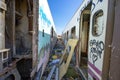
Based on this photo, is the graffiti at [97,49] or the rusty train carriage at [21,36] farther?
the rusty train carriage at [21,36]

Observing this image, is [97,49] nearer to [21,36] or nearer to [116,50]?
[116,50]

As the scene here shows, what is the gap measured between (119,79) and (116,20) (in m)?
0.56

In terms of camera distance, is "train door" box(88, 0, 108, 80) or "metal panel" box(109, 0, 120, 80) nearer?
"metal panel" box(109, 0, 120, 80)

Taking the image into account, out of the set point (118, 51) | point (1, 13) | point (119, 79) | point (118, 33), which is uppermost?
point (1, 13)

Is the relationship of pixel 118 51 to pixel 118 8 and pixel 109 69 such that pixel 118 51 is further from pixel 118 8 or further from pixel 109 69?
pixel 118 8

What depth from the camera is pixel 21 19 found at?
3.10 meters

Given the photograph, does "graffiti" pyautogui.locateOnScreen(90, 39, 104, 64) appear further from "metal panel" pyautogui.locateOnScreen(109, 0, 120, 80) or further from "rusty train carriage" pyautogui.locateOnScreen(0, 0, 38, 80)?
"rusty train carriage" pyautogui.locateOnScreen(0, 0, 38, 80)

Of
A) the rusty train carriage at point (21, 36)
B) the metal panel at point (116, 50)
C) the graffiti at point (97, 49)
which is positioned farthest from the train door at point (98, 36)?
the rusty train carriage at point (21, 36)

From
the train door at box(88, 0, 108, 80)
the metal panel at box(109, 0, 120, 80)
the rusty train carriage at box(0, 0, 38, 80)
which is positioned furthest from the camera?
the rusty train carriage at box(0, 0, 38, 80)

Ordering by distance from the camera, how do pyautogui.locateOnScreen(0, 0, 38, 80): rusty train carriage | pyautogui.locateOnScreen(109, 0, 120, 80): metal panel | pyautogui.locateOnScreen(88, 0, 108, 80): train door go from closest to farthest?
1. pyautogui.locateOnScreen(109, 0, 120, 80): metal panel
2. pyautogui.locateOnScreen(88, 0, 108, 80): train door
3. pyautogui.locateOnScreen(0, 0, 38, 80): rusty train carriage

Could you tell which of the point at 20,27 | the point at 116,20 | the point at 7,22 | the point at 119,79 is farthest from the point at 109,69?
the point at 20,27

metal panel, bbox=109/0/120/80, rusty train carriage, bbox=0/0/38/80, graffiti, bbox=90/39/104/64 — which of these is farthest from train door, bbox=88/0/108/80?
rusty train carriage, bbox=0/0/38/80

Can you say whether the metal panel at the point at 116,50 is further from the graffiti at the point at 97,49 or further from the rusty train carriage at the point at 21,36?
the rusty train carriage at the point at 21,36

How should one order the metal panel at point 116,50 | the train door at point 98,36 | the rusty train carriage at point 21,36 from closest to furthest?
the metal panel at point 116,50
the train door at point 98,36
the rusty train carriage at point 21,36
